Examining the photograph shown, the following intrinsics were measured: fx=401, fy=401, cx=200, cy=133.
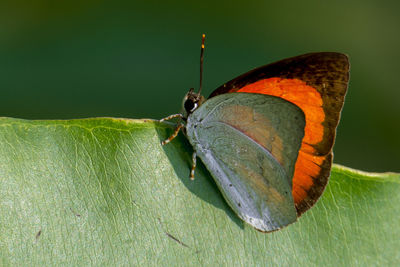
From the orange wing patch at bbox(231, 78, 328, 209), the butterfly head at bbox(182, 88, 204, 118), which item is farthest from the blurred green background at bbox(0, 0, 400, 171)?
the orange wing patch at bbox(231, 78, 328, 209)

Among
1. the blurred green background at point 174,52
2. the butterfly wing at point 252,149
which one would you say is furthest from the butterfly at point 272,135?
the blurred green background at point 174,52

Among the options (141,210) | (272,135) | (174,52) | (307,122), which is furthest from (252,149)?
(174,52)

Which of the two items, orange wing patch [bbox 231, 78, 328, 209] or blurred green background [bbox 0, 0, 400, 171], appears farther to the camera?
blurred green background [bbox 0, 0, 400, 171]

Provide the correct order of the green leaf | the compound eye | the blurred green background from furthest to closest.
→ the blurred green background → the compound eye → the green leaf

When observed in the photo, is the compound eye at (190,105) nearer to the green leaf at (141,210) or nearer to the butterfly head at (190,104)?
the butterfly head at (190,104)

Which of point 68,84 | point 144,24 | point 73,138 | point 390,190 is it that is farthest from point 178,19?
point 390,190

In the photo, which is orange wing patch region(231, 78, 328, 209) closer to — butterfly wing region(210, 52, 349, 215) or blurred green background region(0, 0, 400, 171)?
butterfly wing region(210, 52, 349, 215)
